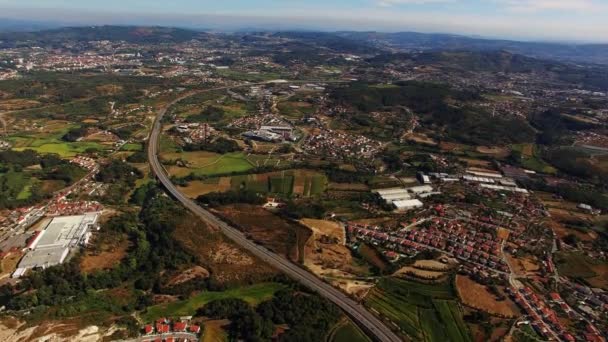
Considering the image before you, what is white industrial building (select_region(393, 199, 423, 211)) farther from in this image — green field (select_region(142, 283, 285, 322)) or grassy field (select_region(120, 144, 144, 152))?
grassy field (select_region(120, 144, 144, 152))

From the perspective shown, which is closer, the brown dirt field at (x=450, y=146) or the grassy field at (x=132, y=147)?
the grassy field at (x=132, y=147)

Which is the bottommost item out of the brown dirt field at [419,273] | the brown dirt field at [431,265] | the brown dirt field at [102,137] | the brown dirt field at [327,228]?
the brown dirt field at [419,273]

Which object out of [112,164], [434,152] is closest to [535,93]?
[434,152]

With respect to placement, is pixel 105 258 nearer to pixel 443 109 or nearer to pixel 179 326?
pixel 179 326

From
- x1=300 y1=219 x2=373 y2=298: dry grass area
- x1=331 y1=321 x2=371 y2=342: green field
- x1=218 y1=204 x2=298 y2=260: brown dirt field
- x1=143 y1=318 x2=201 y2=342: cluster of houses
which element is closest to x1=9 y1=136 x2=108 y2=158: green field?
x1=218 y1=204 x2=298 y2=260: brown dirt field

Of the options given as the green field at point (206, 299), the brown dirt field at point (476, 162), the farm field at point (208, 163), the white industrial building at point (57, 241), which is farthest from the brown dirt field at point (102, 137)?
the brown dirt field at point (476, 162)

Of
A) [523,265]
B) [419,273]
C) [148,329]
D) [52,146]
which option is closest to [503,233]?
[523,265]

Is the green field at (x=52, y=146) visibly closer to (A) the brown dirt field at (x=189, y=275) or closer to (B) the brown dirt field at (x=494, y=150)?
(A) the brown dirt field at (x=189, y=275)
